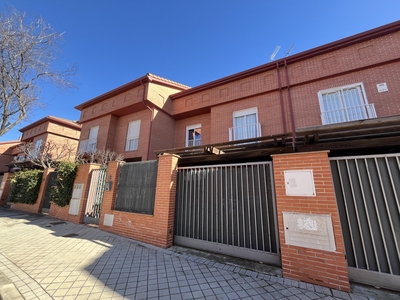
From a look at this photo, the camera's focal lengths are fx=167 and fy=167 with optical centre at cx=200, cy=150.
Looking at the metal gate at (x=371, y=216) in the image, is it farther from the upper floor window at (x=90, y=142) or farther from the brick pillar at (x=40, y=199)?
the upper floor window at (x=90, y=142)

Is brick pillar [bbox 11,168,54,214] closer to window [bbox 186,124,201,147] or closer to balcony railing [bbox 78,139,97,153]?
balcony railing [bbox 78,139,97,153]

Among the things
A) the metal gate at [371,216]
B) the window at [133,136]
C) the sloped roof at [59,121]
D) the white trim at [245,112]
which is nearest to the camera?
the metal gate at [371,216]

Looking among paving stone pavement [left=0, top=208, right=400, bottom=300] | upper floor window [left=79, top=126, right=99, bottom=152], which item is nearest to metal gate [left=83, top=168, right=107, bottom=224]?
paving stone pavement [left=0, top=208, right=400, bottom=300]

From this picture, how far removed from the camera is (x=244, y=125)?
9.06 metres

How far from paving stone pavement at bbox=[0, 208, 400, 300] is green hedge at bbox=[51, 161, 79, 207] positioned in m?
3.06

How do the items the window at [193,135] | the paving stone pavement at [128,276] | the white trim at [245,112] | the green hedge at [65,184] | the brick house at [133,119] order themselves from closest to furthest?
the paving stone pavement at [128,276]
the green hedge at [65,184]
the white trim at [245,112]
the brick house at [133,119]
the window at [193,135]

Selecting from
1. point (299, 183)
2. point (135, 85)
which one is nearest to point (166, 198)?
point (299, 183)

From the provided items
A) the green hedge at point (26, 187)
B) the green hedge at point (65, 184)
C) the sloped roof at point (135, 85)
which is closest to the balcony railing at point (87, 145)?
the sloped roof at point (135, 85)

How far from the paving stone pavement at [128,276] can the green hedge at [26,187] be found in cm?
605

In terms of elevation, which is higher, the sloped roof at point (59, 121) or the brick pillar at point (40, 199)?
the sloped roof at point (59, 121)

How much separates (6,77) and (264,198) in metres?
12.5

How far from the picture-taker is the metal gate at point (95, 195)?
6.87 meters

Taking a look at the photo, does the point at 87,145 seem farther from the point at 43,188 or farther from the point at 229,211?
the point at 229,211

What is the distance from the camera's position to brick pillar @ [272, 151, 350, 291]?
2.82 meters
